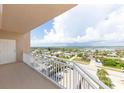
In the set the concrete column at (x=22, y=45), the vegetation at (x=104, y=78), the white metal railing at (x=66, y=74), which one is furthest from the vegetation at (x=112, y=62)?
the concrete column at (x=22, y=45)

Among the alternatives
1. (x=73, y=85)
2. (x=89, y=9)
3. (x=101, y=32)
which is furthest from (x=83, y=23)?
(x=73, y=85)

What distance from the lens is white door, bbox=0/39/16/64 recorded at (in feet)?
25.0

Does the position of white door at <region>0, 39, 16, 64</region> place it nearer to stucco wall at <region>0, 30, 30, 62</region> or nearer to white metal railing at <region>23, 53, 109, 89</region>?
stucco wall at <region>0, 30, 30, 62</region>

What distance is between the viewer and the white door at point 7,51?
7.61 m

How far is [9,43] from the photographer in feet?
26.6

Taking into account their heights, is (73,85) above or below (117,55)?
below

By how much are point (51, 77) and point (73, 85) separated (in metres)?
1.01

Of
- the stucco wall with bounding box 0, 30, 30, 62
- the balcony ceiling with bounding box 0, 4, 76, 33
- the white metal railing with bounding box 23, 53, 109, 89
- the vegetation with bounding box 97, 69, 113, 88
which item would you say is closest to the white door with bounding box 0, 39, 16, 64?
the stucco wall with bounding box 0, 30, 30, 62

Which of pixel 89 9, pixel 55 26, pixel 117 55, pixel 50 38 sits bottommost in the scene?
pixel 117 55

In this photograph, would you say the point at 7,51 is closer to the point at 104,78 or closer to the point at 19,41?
the point at 19,41

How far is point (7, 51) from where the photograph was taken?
7930 millimetres
